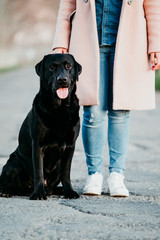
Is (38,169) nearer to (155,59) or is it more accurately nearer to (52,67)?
(52,67)

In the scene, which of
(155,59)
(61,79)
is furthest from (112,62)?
(61,79)

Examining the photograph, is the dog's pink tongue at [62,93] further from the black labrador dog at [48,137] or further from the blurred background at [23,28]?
the blurred background at [23,28]

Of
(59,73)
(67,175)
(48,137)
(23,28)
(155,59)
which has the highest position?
(23,28)

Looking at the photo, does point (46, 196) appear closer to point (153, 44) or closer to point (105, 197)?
point (105, 197)

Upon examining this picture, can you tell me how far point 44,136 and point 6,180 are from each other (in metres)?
0.49

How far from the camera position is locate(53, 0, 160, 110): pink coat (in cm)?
422

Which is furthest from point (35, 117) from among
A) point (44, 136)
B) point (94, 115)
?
point (94, 115)

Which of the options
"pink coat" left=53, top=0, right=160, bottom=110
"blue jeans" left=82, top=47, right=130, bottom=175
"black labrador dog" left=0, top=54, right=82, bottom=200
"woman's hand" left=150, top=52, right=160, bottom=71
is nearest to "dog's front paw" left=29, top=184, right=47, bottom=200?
"black labrador dog" left=0, top=54, right=82, bottom=200

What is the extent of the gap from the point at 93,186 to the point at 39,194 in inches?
20.5

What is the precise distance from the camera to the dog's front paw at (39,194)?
3.95 metres

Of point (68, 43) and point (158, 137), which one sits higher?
point (68, 43)

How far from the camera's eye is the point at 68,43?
450 centimetres

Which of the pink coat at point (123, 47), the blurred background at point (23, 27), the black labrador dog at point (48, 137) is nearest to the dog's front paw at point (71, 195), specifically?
the black labrador dog at point (48, 137)

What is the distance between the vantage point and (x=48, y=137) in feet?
13.1
